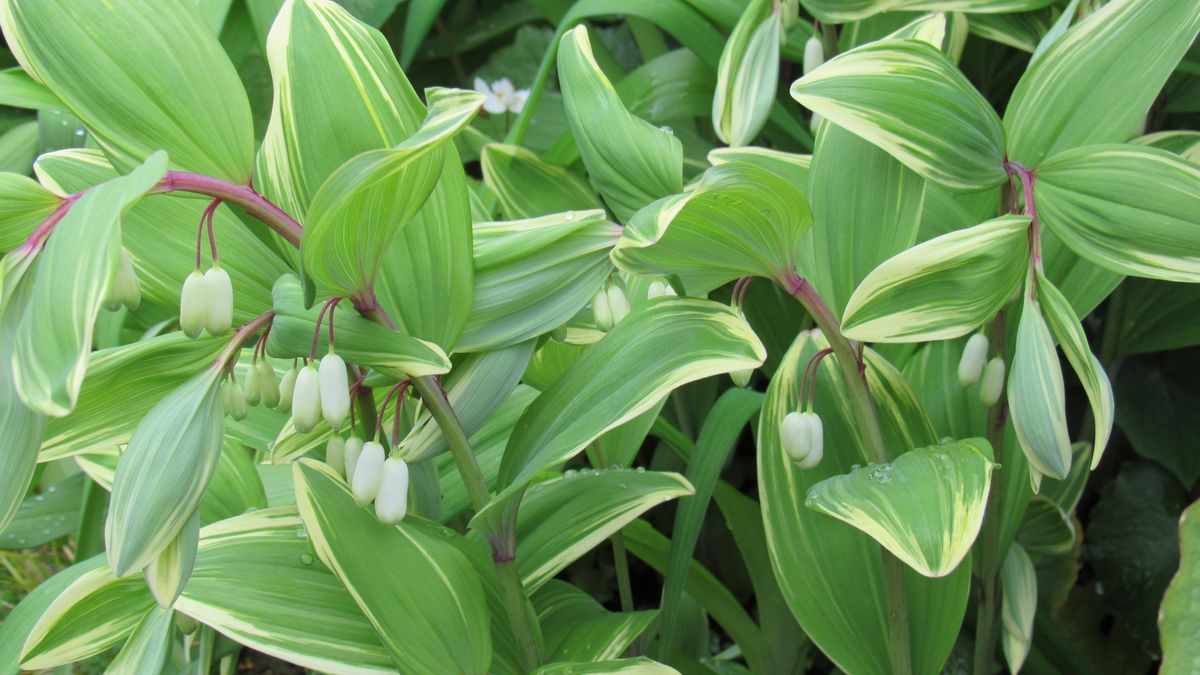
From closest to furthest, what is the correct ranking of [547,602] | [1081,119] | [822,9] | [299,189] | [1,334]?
[1,334] → [299,189] → [1081,119] → [547,602] → [822,9]

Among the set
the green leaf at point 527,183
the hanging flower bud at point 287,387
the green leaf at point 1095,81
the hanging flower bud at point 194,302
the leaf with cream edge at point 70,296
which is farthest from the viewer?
the green leaf at point 527,183

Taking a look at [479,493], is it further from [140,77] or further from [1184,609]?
[1184,609]

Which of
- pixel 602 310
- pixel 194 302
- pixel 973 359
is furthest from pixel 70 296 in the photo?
pixel 973 359

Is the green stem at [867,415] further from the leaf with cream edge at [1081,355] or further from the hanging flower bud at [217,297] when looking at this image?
the hanging flower bud at [217,297]

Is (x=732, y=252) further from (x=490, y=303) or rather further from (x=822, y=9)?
(x=822, y=9)

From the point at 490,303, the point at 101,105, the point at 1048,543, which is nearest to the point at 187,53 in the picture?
the point at 101,105

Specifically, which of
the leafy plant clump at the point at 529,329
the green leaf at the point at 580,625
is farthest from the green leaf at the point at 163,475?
the green leaf at the point at 580,625
